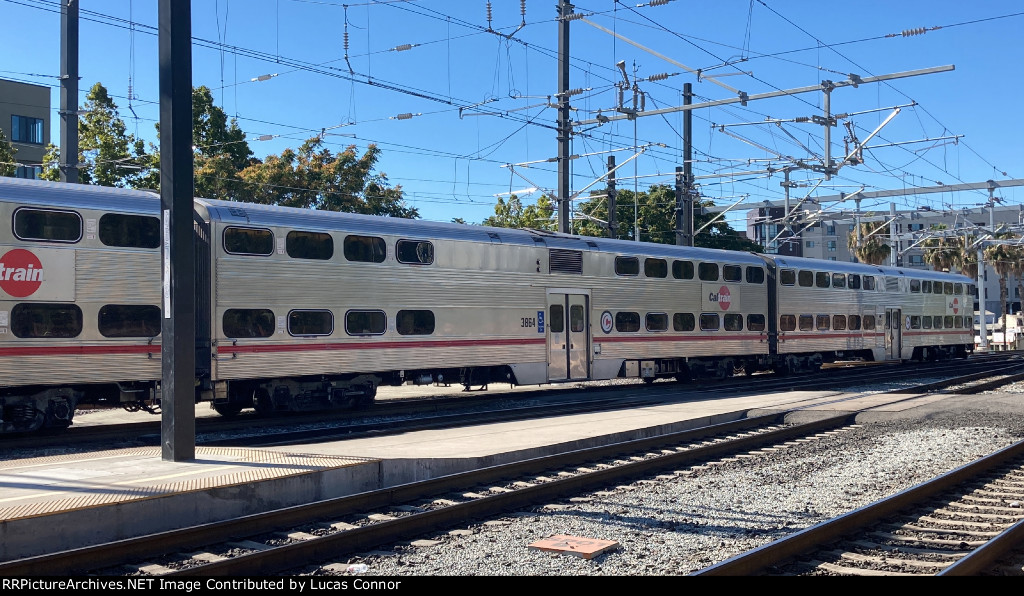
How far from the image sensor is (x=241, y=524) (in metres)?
8.16

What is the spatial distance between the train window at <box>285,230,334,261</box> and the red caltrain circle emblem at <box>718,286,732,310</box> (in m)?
13.6

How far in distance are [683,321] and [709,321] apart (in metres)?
1.34

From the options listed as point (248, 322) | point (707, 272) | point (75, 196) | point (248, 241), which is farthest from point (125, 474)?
point (707, 272)

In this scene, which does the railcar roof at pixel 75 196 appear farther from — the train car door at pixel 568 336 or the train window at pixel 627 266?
the train window at pixel 627 266

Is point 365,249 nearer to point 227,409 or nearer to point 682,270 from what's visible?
point 227,409

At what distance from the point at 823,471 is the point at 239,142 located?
25.4m

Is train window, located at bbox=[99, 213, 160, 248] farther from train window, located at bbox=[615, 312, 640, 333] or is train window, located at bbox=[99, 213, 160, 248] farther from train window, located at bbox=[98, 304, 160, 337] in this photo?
train window, located at bbox=[615, 312, 640, 333]

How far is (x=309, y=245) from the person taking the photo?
17062 millimetres

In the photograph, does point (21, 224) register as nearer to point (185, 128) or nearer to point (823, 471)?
point (185, 128)

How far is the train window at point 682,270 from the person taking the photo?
2541 centimetres

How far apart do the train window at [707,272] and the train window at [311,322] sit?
40.5 feet

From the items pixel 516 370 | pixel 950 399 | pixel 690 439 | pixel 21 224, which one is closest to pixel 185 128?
pixel 21 224

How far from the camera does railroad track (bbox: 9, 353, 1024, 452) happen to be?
1450cm

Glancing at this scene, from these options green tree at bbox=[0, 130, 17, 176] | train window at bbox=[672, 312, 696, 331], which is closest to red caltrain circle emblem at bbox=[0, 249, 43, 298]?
green tree at bbox=[0, 130, 17, 176]
